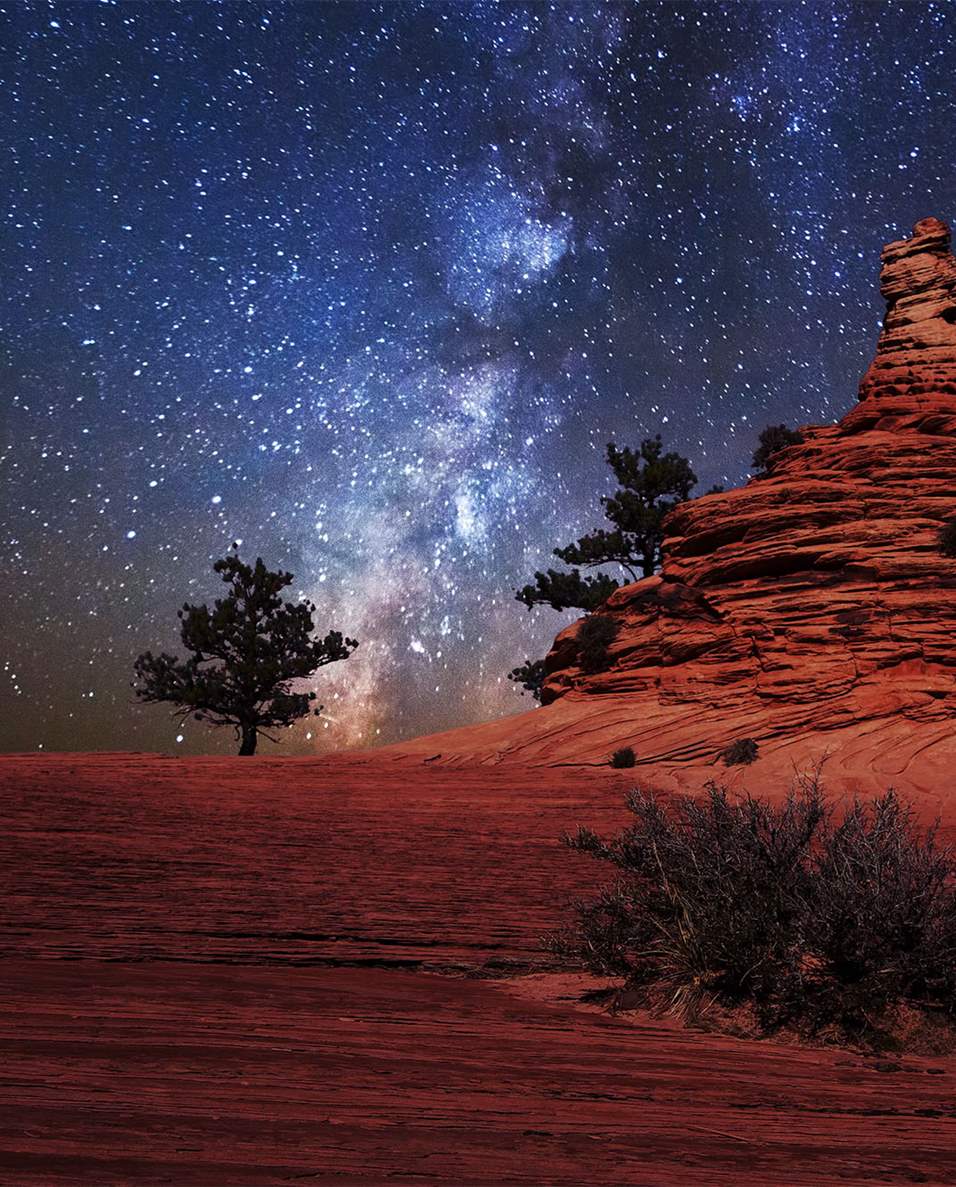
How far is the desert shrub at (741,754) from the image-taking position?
18812mm

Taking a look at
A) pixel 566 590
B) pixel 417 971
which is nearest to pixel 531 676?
pixel 566 590

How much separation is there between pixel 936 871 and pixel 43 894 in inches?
301

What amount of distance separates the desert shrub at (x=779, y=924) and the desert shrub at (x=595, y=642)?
65.8 ft

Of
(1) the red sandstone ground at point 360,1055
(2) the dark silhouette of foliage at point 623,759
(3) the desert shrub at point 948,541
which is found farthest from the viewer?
(3) the desert shrub at point 948,541

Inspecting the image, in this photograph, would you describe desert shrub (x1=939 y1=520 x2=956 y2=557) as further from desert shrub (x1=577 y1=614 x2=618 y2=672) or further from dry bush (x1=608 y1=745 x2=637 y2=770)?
dry bush (x1=608 y1=745 x2=637 y2=770)

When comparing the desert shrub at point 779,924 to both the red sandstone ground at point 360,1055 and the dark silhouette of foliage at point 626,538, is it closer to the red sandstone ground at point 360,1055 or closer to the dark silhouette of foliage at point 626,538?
the red sandstone ground at point 360,1055

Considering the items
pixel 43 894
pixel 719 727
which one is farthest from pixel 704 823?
pixel 719 727

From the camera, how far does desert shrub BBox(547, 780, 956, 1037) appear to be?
4551 mm

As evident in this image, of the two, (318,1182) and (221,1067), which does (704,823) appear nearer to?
(221,1067)

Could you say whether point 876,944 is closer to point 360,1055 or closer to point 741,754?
point 360,1055

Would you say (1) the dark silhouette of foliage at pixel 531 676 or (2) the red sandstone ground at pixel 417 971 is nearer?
(2) the red sandstone ground at pixel 417 971

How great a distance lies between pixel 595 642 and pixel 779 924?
21.7 m

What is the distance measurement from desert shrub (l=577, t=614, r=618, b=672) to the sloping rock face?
295mm

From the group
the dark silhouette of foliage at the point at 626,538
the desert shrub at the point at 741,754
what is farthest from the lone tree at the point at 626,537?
the desert shrub at the point at 741,754
